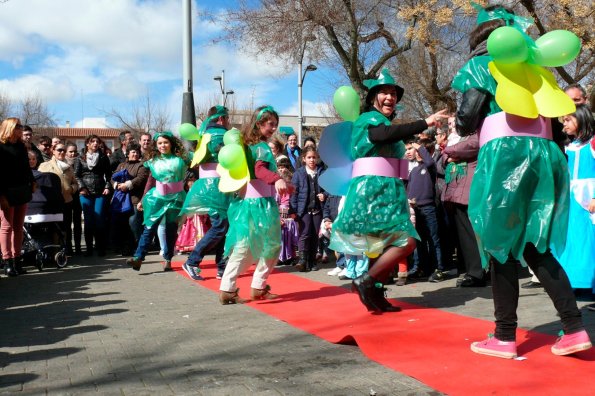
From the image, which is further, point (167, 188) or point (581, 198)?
point (167, 188)

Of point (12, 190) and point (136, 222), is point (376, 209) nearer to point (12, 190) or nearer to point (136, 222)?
point (12, 190)

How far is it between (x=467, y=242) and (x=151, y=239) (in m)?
4.18

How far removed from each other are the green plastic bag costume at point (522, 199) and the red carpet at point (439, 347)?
0.61 meters

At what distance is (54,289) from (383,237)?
3.93m

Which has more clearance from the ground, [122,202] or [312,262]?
[122,202]

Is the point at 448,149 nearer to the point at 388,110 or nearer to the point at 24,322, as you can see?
the point at 388,110

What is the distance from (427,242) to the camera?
7.29 m

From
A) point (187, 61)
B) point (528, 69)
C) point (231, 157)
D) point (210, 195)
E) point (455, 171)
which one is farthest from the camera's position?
point (187, 61)

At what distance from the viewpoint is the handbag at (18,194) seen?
7.60 metres

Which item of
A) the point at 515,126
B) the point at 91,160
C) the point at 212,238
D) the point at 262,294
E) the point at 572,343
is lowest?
the point at 262,294

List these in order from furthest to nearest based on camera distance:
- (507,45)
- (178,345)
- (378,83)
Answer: (378,83), (178,345), (507,45)

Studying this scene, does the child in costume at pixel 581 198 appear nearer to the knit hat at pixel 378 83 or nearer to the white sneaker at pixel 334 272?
the knit hat at pixel 378 83

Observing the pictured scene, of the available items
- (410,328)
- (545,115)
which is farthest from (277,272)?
(545,115)

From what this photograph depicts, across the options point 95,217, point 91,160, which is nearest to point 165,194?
point 95,217
